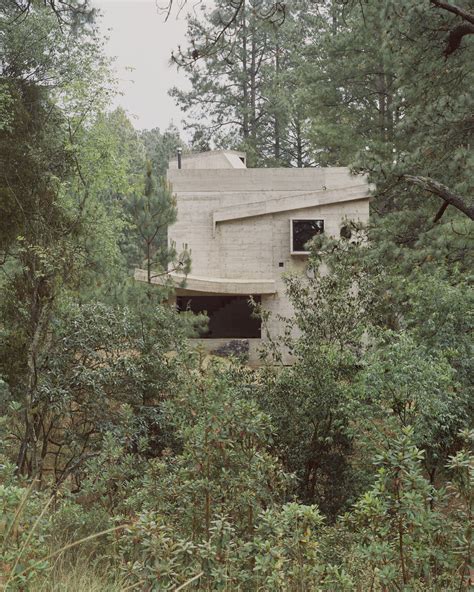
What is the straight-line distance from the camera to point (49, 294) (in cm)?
1011

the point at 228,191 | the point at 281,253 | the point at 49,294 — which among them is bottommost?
the point at 49,294

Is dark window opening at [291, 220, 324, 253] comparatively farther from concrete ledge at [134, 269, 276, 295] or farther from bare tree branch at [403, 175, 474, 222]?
bare tree branch at [403, 175, 474, 222]

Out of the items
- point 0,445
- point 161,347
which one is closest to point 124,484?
point 0,445

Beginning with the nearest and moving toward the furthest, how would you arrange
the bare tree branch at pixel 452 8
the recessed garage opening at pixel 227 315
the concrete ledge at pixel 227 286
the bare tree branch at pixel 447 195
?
1. the bare tree branch at pixel 452 8
2. the bare tree branch at pixel 447 195
3. the concrete ledge at pixel 227 286
4. the recessed garage opening at pixel 227 315

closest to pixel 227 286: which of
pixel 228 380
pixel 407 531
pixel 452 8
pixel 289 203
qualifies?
pixel 289 203

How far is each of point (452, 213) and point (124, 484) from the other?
44.8 ft

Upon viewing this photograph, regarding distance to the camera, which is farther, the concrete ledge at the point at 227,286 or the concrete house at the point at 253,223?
the concrete house at the point at 253,223

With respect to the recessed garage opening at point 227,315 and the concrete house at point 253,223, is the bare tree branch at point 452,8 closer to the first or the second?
the concrete house at point 253,223

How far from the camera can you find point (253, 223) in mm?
22625

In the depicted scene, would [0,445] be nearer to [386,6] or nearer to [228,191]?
[386,6]

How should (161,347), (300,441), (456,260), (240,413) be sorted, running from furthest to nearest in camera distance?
(456,260) → (161,347) → (300,441) → (240,413)

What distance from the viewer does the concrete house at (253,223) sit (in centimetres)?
2247

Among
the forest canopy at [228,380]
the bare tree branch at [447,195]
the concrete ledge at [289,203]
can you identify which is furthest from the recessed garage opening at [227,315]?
the bare tree branch at [447,195]

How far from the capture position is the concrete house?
22469mm
